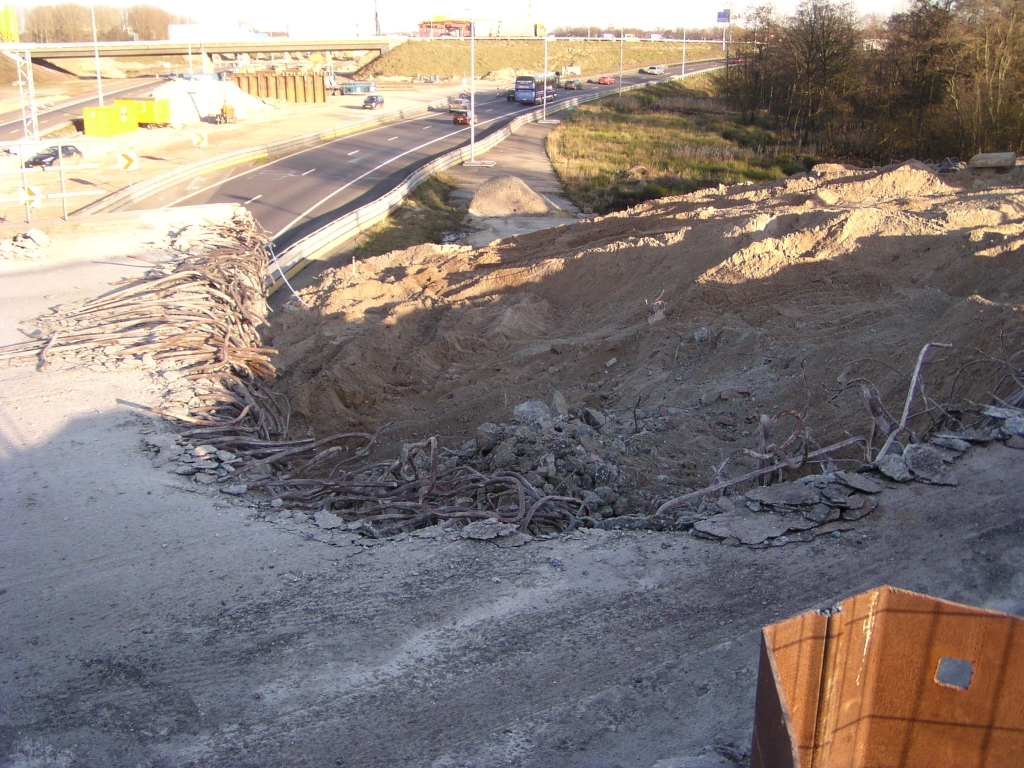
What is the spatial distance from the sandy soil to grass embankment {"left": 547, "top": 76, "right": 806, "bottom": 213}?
63.4 feet

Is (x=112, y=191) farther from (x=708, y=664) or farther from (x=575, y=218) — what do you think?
(x=708, y=664)

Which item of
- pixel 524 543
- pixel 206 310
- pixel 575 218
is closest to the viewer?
pixel 524 543

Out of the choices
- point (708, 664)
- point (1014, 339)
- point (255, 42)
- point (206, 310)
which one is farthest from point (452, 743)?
point (255, 42)

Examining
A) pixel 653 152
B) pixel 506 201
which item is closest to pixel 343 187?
pixel 506 201

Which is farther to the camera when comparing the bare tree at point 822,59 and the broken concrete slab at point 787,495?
the bare tree at point 822,59

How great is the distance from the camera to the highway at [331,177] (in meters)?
26.6

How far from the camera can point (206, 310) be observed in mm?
11266

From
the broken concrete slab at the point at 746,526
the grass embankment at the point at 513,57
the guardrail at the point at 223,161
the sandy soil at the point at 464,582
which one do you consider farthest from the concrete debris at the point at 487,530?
the grass embankment at the point at 513,57

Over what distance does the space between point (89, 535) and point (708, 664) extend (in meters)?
4.53

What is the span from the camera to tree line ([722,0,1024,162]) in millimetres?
26922

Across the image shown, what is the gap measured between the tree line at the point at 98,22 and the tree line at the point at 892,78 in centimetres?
7295

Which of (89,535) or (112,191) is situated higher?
(112,191)

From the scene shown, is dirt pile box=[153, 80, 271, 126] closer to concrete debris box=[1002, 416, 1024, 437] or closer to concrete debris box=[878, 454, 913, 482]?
concrete debris box=[878, 454, 913, 482]

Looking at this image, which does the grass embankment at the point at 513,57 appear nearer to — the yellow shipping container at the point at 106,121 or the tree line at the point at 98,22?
the tree line at the point at 98,22
